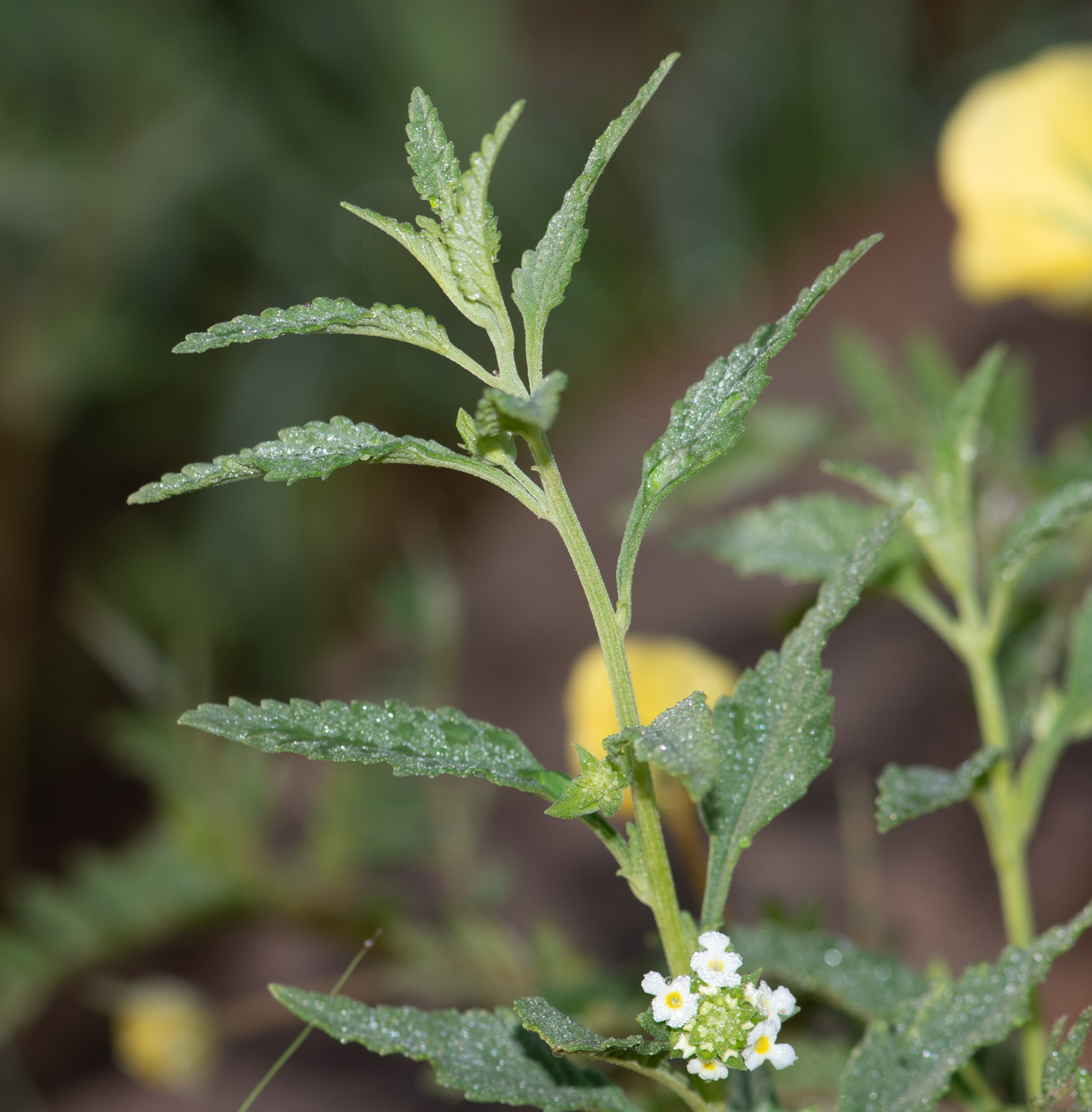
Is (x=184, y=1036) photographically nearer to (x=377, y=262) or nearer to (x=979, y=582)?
(x=979, y=582)

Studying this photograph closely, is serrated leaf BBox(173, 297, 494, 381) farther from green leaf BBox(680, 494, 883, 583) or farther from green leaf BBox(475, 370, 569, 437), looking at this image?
green leaf BBox(680, 494, 883, 583)

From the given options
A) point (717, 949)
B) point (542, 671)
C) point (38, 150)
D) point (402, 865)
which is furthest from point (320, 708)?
point (38, 150)

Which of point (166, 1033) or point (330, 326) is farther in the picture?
point (166, 1033)

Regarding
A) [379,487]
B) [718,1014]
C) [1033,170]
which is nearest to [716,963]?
[718,1014]

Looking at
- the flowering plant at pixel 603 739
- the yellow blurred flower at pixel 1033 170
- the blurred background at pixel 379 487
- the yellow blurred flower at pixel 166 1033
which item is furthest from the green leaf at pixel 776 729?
the yellow blurred flower at pixel 166 1033

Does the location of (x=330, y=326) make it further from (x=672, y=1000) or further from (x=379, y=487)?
(x=379, y=487)

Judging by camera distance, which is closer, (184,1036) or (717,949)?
(717,949)
